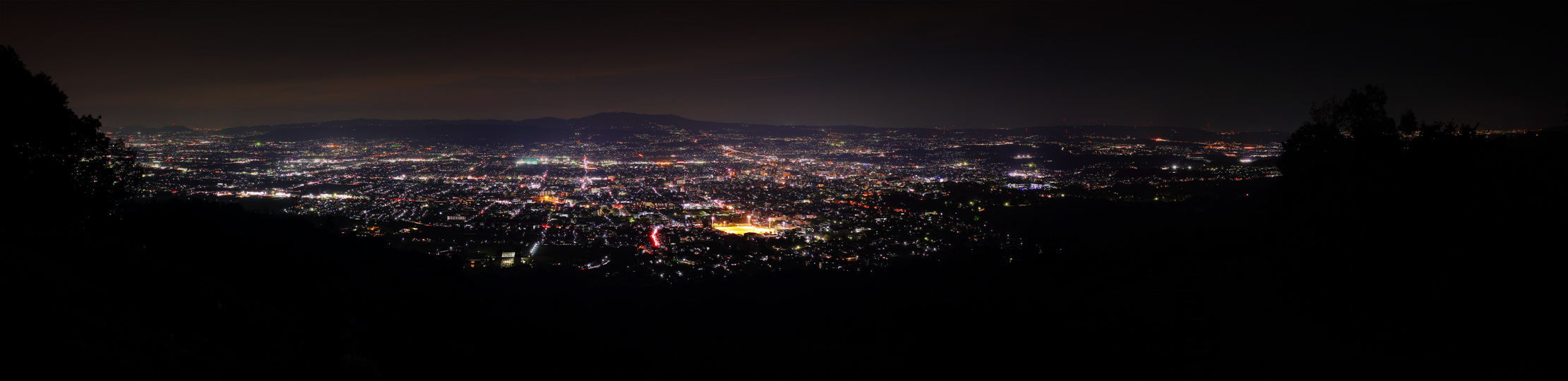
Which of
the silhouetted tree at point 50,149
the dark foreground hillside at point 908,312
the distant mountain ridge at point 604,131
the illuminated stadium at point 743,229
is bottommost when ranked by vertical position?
the illuminated stadium at point 743,229

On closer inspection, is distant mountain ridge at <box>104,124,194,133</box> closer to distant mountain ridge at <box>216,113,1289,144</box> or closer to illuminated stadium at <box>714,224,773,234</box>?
distant mountain ridge at <box>216,113,1289,144</box>

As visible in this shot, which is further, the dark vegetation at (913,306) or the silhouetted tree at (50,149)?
the silhouetted tree at (50,149)

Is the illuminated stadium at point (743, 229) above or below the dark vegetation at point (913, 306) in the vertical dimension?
below

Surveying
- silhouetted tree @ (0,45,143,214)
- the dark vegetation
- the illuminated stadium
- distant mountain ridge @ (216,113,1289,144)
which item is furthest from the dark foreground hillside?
distant mountain ridge @ (216,113,1289,144)

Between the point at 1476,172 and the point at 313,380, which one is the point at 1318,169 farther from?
the point at 313,380

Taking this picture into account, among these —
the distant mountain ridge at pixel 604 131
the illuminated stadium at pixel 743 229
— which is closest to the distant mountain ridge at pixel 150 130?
the distant mountain ridge at pixel 604 131

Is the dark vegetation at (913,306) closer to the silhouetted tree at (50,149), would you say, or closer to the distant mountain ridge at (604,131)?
the silhouetted tree at (50,149)

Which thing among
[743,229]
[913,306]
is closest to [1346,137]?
[913,306]

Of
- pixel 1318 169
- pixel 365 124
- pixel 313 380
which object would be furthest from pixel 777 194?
pixel 365 124
